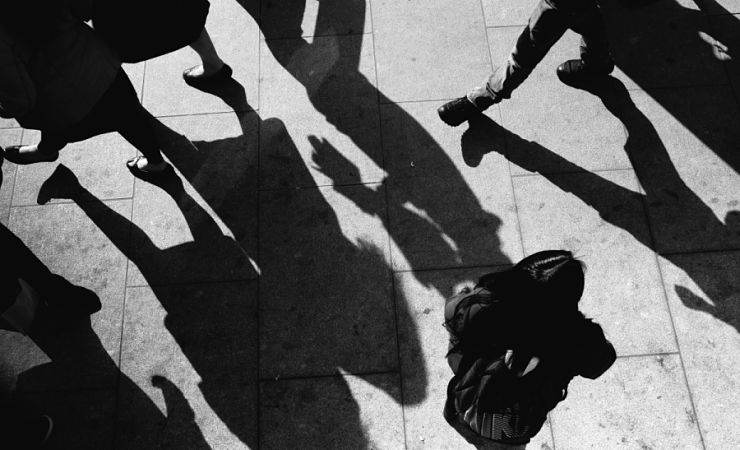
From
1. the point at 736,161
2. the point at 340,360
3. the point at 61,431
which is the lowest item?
the point at 61,431

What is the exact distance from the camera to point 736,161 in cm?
441

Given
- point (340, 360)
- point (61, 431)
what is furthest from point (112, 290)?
point (340, 360)

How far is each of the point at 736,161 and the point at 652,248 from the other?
96 centimetres

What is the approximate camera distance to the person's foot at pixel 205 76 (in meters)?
4.69

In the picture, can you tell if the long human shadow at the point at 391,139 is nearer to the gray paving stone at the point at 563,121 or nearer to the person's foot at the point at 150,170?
the gray paving stone at the point at 563,121

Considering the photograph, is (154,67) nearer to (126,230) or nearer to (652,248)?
(126,230)

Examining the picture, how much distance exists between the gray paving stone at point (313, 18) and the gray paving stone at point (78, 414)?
2.95 metres

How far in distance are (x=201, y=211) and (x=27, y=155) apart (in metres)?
1.29

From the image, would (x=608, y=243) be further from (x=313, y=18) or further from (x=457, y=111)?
(x=313, y=18)

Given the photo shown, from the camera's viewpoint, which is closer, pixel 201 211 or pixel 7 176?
pixel 201 211

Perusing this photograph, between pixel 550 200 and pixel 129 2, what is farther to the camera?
pixel 550 200

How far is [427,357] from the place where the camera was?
154 inches

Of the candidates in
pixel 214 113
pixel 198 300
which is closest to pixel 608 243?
pixel 198 300

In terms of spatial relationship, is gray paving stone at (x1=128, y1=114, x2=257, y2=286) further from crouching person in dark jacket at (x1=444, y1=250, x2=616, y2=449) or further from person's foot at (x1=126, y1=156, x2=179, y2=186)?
crouching person in dark jacket at (x1=444, y1=250, x2=616, y2=449)
